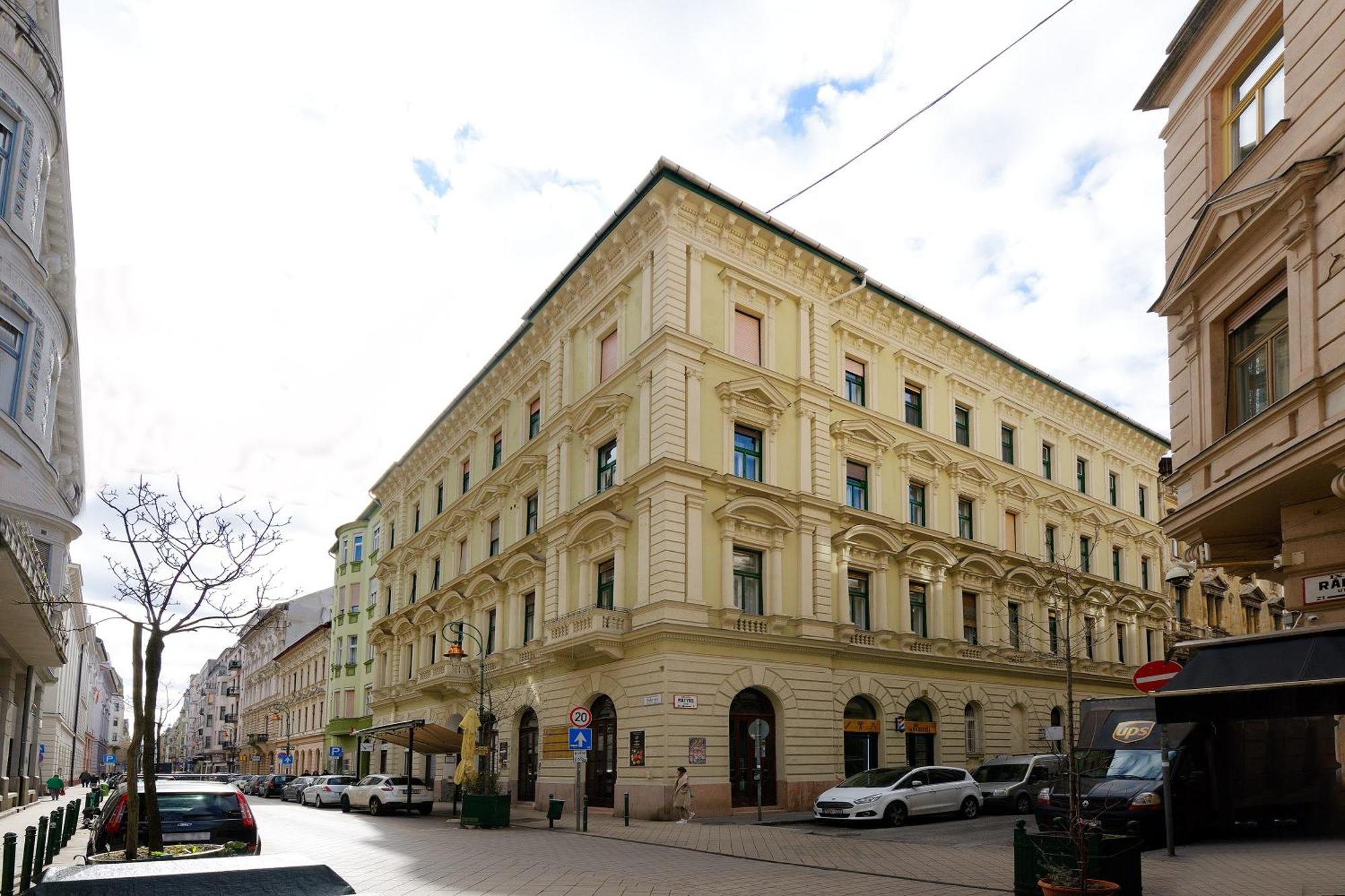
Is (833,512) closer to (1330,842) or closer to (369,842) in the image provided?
(369,842)

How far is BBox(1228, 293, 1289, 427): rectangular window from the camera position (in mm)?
12188

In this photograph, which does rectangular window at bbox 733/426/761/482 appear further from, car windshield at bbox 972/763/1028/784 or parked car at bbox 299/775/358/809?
parked car at bbox 299/775/358/809

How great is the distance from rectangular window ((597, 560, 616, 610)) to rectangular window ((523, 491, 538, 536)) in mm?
5314

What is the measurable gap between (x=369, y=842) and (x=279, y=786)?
115ft

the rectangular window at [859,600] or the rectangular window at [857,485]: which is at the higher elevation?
the rectangular window at [857,485]

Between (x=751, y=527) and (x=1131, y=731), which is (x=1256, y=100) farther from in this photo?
(x=751, y=527)

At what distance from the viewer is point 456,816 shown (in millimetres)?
30781

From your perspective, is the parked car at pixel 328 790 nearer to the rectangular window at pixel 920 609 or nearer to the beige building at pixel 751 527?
the beige building at pixel 751 527

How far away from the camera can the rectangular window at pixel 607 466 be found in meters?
30.2

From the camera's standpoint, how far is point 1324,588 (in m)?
11.5

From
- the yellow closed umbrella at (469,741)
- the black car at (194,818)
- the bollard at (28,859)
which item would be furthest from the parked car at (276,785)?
the bollard at (28,859)

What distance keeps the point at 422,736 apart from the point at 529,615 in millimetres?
4990

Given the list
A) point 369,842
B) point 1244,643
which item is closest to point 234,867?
point 1244,643

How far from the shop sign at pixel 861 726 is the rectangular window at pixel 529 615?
10.3 meters
